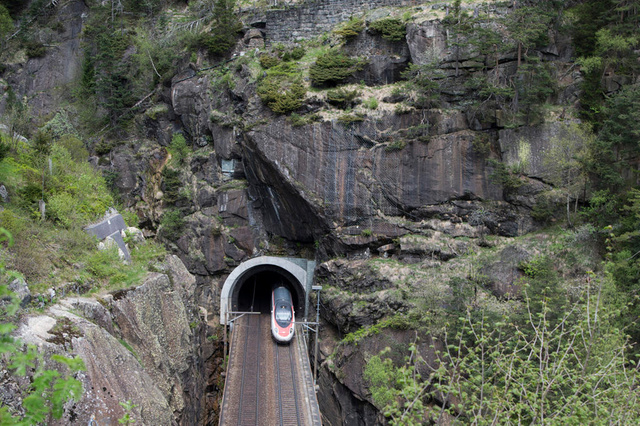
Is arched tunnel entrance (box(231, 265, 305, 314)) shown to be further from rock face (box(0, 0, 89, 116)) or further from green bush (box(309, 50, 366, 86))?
rock face (box(0, 0, 89, 116))

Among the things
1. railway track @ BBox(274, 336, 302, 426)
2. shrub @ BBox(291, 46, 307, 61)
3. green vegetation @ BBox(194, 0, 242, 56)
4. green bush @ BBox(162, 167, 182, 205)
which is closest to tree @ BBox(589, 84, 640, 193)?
railway track @ BBox(274, 336, 302, 426)

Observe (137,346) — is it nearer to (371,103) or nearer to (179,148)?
(371,103)

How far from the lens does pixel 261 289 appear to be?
1268 inches

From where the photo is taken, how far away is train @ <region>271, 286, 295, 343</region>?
24422mm

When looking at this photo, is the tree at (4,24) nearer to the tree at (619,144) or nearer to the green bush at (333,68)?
the green bush at (333,68)

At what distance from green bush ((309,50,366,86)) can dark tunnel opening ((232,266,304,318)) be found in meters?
11.2

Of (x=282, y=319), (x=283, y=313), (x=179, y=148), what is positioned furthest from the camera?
(x=179, y=148)

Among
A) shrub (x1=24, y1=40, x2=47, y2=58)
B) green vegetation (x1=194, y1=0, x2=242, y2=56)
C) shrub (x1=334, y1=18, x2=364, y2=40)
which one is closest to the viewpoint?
shrub (x1=334, y1=18, x2=364, y2=40)

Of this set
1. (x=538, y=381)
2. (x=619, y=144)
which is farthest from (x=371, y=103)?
(x=538, y=381)

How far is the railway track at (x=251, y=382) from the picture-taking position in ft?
64.2

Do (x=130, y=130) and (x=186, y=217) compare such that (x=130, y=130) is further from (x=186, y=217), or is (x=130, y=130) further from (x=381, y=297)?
(x=381, y=297)

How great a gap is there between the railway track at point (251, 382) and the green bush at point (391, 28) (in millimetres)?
17830

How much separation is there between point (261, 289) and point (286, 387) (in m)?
11.4

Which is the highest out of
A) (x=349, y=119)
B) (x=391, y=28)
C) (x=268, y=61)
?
(x=391, y=28)
